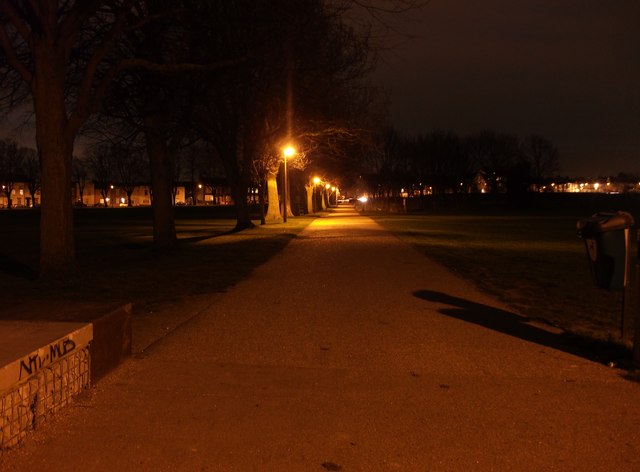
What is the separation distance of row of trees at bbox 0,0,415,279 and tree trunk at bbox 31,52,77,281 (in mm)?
19

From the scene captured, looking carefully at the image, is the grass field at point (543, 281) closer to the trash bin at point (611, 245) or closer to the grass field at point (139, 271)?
the trash bin at point (611, 245)

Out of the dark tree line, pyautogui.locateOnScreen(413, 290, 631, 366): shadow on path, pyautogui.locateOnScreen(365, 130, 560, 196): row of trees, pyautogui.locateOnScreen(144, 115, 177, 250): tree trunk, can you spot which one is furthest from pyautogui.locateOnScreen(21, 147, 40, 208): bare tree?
pyautogui.locateOnScreen(413, 290, 631, 366): shadow on path

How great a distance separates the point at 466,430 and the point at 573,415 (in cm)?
98

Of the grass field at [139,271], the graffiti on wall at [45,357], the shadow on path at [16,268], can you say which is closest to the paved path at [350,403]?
the graffiti on wall at [45,357]

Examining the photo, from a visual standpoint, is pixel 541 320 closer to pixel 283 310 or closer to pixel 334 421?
pixel 283 310

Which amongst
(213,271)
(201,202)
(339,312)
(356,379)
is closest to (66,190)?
(213,271)

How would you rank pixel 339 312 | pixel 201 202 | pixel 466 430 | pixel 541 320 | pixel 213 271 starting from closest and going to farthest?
pixel 466 430
pixel 541 320
pixel 339 312
pixel 213 271
pixel 201 202

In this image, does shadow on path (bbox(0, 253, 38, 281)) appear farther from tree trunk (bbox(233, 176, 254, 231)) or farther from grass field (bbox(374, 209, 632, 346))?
tree trunk (bbox(233, 176, 254, 231))

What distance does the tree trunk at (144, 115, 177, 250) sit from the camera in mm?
18609

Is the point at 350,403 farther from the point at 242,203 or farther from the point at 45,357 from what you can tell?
the point at 242,203

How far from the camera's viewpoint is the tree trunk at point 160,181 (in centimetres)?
1861

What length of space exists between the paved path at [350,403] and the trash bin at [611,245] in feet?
3.18

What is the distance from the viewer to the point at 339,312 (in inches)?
354

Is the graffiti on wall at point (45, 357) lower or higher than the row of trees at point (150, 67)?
lower
